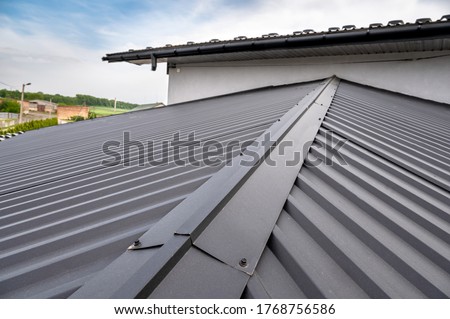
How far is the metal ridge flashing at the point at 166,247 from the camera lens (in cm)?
82

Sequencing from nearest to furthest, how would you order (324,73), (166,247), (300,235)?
(166,247) → (300,235) → (324,73)

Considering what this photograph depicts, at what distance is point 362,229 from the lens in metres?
1.27


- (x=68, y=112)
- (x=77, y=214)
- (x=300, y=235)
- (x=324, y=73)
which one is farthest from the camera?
(x=68, y=112)

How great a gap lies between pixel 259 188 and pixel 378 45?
5.72 meters

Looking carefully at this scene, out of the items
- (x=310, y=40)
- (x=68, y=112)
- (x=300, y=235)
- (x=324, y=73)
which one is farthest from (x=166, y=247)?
(x=68, y=112)

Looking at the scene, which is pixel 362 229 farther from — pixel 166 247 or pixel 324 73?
pixel 324 73

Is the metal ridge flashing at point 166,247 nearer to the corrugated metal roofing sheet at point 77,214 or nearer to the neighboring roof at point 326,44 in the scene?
the corrugated metal roofing sheet at point 77,214

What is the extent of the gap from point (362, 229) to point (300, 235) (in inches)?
13.5

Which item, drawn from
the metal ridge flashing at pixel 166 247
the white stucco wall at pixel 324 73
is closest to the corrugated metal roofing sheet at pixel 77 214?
the metal ridge flashing at pixel 166 247

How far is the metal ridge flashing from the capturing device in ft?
2.68

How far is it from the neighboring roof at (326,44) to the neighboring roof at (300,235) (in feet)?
12.9

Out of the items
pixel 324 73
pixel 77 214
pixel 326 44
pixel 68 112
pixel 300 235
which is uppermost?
pixel 68 112

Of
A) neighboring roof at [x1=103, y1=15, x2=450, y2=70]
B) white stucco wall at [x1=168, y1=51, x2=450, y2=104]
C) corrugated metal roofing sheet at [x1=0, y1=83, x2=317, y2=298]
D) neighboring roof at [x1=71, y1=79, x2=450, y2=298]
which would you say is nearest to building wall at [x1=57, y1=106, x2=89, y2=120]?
white stucco wall at [x1=168, y1=51, x2=450, y2=104]

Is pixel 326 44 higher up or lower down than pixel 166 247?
higher up
